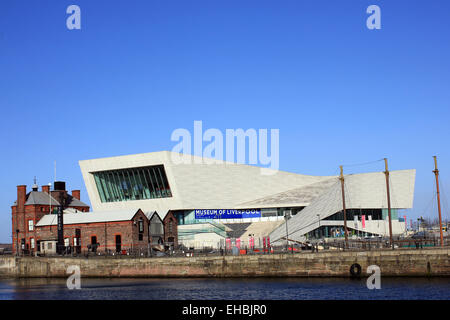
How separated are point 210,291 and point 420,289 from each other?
18636 mm

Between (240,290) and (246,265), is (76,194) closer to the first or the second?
(246,265)

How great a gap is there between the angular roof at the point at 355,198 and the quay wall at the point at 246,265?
2628cm

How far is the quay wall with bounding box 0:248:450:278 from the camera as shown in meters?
57.5

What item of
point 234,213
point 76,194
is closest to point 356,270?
point 234,213

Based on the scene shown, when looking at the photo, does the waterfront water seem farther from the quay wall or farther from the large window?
the large window

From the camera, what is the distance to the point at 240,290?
5253 cm

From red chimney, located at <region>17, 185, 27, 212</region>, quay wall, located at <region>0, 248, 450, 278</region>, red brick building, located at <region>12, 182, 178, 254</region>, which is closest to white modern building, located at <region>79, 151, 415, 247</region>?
red brick building, located at <region>12, 182, 178, 254</region>

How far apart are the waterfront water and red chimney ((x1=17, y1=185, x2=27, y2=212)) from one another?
38.5 metres

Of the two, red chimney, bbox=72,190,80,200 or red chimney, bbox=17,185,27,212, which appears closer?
red chimney, bbox=17,185,27,212

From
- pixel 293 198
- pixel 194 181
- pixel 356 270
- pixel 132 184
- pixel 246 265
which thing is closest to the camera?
pixel 356 270

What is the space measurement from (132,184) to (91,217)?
18107 millimetres

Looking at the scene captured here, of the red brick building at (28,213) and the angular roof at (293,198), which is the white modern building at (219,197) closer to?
the angular roof at (293,198)

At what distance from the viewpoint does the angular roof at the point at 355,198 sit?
94.8 meters
